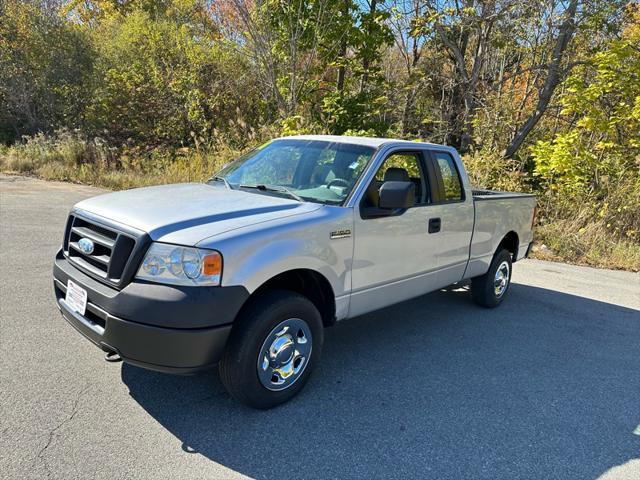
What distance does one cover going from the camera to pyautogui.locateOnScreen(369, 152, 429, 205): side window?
422cm

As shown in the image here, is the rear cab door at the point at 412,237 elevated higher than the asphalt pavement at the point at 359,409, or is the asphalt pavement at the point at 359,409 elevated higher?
the rear cab door at the point at 412,237

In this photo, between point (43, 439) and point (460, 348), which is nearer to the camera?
point (43, 439)

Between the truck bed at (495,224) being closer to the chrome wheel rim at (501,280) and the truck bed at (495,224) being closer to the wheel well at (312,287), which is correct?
the chrome wheel rim at (501,280)

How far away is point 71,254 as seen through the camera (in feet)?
11.0

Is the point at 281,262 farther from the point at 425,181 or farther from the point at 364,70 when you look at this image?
the point at 364,70

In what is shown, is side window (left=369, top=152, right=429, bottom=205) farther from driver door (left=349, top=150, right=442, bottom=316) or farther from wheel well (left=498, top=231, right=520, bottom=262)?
wheel well (left=498, top=231, right=520, bottom=262)

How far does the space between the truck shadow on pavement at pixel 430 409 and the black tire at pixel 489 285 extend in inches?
23.4

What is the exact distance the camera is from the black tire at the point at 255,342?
2840mm

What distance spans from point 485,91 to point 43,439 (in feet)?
42.0

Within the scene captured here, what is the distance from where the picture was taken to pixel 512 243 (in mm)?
5836

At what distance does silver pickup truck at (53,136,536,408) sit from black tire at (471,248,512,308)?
90cm

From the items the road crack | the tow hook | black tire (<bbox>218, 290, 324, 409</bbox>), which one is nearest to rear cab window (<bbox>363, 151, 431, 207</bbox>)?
black tire (<bbox>218, 290, 324, 409</bbox>)

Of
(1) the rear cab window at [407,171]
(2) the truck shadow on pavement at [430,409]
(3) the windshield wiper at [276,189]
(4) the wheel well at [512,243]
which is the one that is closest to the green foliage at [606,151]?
(4) the wheel well at [512,243]

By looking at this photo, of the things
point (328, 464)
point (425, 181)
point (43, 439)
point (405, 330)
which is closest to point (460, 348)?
point (405, 330)
